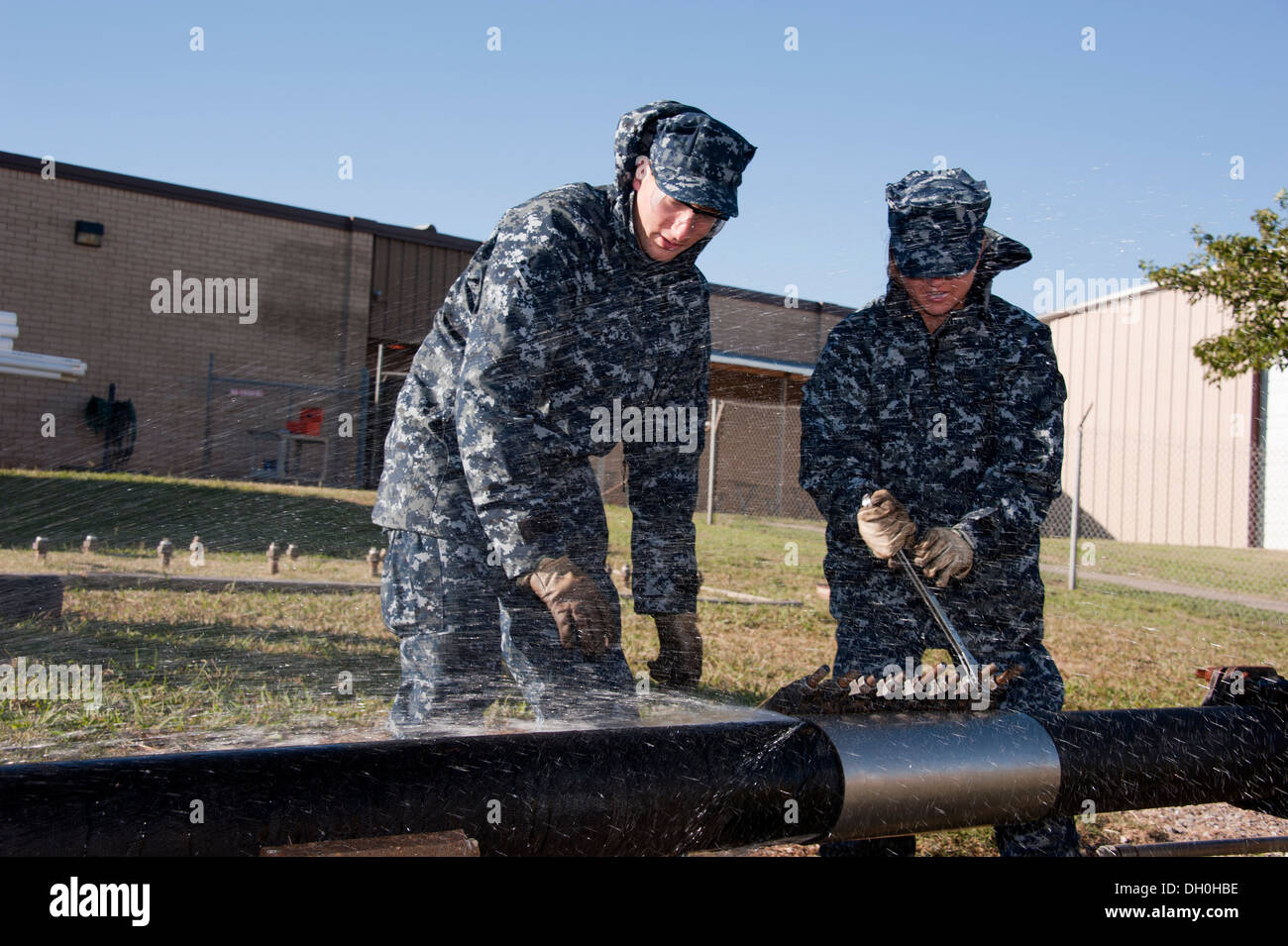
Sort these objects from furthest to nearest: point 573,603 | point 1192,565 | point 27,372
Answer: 1. point 1192,565
2. point 27,372
3. point 573,603

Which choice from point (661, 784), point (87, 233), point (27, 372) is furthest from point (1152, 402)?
point (661, 784)

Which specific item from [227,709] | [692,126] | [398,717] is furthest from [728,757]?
[227,709]

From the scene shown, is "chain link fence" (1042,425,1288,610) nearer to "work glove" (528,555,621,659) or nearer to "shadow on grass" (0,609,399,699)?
"shadow on grass" (0,609,399,699)

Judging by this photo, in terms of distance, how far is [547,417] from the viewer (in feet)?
8.12

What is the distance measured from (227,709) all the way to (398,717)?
6.62ft

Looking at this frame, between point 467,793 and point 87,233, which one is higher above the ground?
point 87,233

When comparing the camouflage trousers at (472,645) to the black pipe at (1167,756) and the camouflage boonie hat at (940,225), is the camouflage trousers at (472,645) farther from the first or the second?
the camouflage boonie hat at (940,225)

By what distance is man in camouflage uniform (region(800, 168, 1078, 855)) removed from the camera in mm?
2857

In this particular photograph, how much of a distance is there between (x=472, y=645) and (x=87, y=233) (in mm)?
17249

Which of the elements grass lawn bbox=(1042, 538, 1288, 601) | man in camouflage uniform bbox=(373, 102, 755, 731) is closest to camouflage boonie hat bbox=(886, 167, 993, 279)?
man in camouflage uniform bbox=(373, 102, 755, 731)

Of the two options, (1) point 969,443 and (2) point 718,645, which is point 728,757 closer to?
(1) point 969,443

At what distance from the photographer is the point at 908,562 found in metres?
2.86

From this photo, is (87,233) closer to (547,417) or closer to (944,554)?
(547,417)

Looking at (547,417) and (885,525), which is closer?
(547,417)
